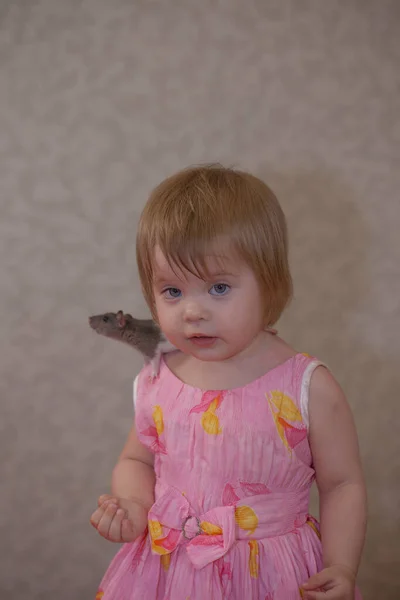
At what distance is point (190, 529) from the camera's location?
2.89 feet

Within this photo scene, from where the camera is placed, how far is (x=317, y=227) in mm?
1318

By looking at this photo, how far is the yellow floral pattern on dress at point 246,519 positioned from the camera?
87 centimetres

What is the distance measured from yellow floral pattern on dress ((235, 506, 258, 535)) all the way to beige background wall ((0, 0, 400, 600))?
538 mm

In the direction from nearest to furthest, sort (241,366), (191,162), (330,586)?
(330,586)
(241,366)
(191,162)

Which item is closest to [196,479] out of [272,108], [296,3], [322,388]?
[322,388]

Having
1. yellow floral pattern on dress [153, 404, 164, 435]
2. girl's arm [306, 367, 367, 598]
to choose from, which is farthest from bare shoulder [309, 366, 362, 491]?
yellow floral pattern on dress [153, 404, 164, 435]

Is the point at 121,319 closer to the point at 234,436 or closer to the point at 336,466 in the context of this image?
the point at 234,436

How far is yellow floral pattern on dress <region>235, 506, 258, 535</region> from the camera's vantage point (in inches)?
34.3

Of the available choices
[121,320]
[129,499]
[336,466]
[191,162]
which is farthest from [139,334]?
[191,162]

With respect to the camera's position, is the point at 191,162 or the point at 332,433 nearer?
the point at 332,433

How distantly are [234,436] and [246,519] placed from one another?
0.12 meters

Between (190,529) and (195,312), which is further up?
(195,312)

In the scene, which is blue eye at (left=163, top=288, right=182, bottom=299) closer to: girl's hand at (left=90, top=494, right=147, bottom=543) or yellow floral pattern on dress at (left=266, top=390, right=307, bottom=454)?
yellow floral pattern on dress at (left=266, top=390, right=307, bottom=454)

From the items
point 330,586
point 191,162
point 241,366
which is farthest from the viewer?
point 191,162
